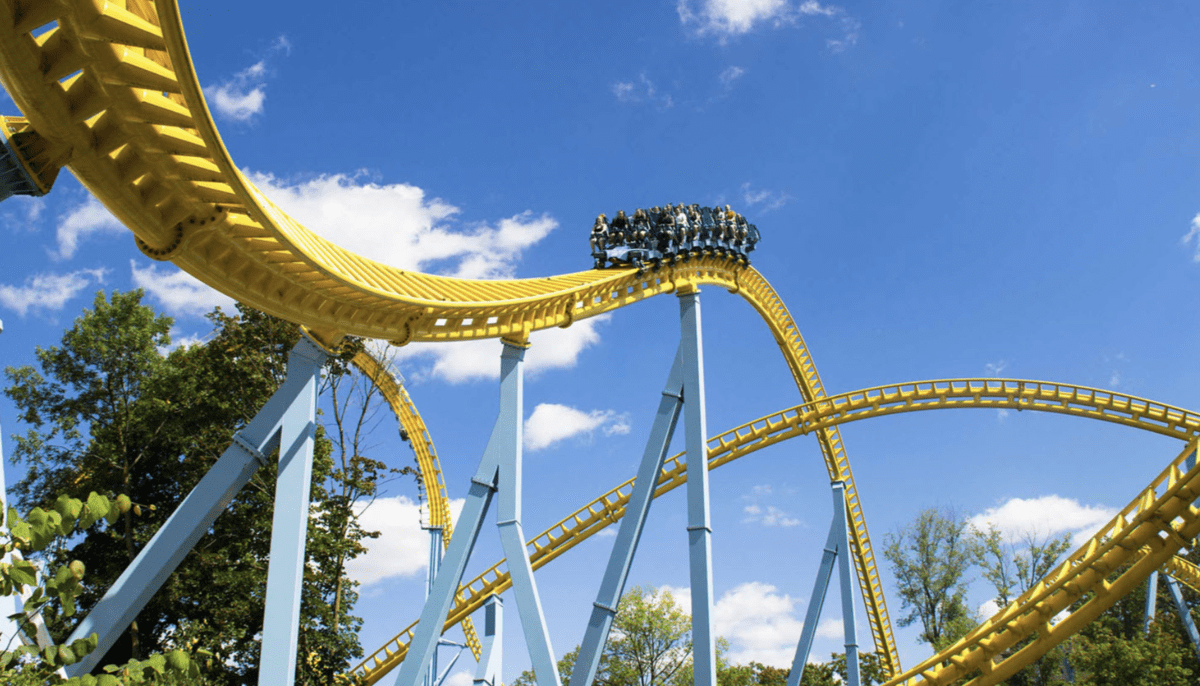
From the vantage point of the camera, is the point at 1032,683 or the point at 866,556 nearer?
the point at 866,556

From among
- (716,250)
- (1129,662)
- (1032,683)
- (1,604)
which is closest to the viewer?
(1,604)

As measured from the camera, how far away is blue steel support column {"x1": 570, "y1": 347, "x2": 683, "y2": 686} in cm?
1024

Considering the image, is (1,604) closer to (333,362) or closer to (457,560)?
(457,560)

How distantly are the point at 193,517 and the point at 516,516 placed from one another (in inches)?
133

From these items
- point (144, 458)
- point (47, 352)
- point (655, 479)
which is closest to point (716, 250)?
point (655, 479)

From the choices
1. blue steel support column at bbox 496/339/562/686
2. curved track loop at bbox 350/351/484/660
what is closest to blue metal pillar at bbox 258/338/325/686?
blue steel support column at bbox 496/339/562/686

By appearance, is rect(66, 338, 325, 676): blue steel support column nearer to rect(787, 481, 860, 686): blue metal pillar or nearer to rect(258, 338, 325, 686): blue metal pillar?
rect(258, 338, 325, 686): blue metal pillar

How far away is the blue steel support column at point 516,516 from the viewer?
9.08 m

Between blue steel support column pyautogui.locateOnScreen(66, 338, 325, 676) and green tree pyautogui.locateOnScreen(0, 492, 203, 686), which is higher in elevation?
blue steel support column pyautogui.locateOnScreen(66, 338, 325, 676)

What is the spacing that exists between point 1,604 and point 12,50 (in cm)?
360

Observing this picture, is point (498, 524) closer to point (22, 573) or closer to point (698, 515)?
point (698, 515)

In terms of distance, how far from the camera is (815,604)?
16391 mm

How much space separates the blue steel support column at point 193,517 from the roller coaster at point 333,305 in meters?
0.02

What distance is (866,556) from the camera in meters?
18.4
